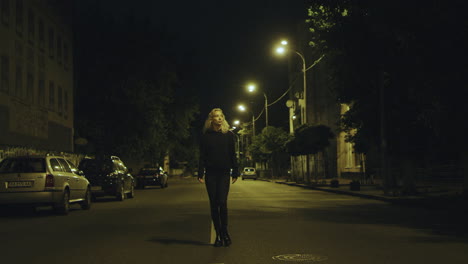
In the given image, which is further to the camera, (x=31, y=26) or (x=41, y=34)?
(x=41, y=34)

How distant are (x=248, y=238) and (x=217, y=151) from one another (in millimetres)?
1915

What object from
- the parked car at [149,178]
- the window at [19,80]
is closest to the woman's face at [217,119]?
the window at [19,80]

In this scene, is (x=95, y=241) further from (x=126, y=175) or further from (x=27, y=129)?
(x=27, y=129)

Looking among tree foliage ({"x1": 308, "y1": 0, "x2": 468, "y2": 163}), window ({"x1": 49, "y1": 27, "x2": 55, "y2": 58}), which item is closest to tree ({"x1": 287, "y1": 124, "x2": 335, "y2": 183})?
tree foliage ({"x1": 308, "y1": 0, "x2": 468, "y2": 163})

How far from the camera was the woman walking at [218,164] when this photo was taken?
9.64 m

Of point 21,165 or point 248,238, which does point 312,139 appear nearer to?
point 21,165

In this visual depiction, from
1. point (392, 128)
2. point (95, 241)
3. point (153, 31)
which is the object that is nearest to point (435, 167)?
point (392, 128)

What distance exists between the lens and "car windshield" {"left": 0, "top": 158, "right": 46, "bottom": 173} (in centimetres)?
1716

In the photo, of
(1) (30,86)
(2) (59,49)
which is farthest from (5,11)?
(2) (59,49)

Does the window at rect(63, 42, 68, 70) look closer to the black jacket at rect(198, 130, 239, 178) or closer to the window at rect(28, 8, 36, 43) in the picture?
the window at rect(28, 8, 36, 43)

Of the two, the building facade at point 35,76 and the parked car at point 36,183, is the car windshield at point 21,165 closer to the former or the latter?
the parked car at point 36,183

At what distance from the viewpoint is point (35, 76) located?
115ft

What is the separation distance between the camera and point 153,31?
166 feet

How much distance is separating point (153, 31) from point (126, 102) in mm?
6900
